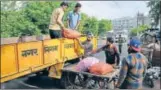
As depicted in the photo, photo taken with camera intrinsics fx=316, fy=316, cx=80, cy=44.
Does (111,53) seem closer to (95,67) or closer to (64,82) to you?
(95,67)

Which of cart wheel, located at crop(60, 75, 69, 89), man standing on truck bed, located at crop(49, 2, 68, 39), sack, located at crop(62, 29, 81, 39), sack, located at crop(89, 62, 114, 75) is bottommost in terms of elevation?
cart wheel, located at crop(60, 75, 69, 89)

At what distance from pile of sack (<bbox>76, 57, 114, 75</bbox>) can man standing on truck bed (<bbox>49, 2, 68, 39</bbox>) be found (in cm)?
111

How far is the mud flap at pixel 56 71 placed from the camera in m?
7.40

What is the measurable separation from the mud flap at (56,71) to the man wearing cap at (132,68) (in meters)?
3.05

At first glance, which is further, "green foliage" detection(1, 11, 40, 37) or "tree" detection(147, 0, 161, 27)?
"tree" detection(147, 0, 161, 27)

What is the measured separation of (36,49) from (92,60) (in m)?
1.32

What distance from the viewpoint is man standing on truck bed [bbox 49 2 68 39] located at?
755 centimetres

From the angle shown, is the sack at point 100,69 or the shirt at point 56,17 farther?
the shirt at point 56,17

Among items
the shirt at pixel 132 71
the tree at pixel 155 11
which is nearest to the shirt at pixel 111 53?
the shirt at pixel 132 71

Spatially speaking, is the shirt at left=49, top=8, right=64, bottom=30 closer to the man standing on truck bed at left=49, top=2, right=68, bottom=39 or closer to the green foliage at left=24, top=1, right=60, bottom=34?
the man standing on truck bed at left=49, top=2, right=68, bottom=39

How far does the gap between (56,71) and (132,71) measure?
3.27 m

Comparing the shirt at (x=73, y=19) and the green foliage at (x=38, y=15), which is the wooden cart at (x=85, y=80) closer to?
the shirt at (x=73, y=19)

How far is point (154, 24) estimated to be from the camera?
3020cm

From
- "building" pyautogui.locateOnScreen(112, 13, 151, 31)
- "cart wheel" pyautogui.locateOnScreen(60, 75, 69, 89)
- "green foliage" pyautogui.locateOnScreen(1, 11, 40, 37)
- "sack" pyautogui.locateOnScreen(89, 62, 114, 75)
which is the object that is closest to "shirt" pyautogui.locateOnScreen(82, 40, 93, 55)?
"cart wheel" pyautogui.locateOnScreen(60, 75, 69, 89)
